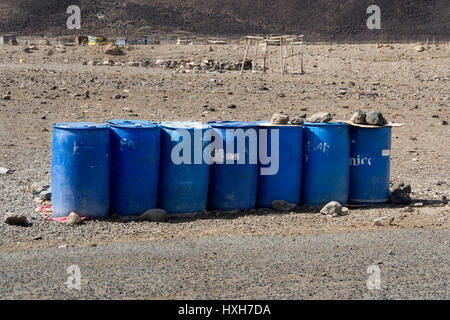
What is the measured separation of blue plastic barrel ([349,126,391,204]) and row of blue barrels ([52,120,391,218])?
11mm

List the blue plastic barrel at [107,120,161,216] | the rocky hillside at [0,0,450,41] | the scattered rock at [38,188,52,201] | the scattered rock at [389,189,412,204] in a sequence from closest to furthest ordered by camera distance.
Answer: the blue plastic barrel at [107,120,161,216] < the scattered rock at [38,188,52,201] < the scattered rock at [389,189,412,204] < the rocky hillside at [0,0,450,41]

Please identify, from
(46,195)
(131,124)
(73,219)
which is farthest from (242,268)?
(46,195)

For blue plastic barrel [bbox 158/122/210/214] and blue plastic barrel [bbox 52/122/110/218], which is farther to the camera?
blue plastic barrel [bbox 158/122/210/214]

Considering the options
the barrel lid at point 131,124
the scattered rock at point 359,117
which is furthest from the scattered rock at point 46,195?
the scattered rock at point 359,117

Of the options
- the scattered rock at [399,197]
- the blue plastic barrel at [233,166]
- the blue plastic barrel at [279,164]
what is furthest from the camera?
the scattered rock at [399,197]

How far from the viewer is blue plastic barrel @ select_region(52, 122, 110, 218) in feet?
22.9

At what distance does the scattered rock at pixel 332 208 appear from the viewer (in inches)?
301

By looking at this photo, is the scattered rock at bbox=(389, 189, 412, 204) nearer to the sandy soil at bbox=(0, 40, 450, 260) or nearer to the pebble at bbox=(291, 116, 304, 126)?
the sandy soil at bbox=(0, 40, 450, 260)

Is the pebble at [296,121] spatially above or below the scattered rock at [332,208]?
above

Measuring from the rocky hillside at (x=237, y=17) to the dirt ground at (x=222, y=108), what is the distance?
29.4 meters

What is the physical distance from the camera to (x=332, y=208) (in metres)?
7.64

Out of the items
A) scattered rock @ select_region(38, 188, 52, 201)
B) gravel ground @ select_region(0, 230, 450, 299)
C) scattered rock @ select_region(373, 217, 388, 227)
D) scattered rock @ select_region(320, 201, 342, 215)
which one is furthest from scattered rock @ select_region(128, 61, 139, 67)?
gravel ground @ select_region(0, 230, 450, 299)

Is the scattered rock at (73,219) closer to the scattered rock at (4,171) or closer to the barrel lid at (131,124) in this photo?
the barrel lid at (131,124)

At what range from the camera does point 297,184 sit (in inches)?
310
